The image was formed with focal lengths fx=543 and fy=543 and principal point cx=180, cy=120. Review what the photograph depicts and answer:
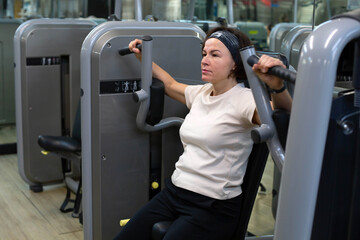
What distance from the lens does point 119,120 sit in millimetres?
2578

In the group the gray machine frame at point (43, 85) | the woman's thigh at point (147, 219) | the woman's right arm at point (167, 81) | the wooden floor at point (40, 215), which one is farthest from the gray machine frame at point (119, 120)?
→ the gray machine frame at point (43, 85)

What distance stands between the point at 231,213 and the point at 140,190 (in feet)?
2.59

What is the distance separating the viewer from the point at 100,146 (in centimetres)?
255

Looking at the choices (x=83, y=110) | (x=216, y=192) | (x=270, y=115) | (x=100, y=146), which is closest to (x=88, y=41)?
(x=83, y=110)

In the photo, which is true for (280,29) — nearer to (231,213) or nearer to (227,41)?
(227,41)

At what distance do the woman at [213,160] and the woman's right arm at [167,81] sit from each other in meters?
0.27

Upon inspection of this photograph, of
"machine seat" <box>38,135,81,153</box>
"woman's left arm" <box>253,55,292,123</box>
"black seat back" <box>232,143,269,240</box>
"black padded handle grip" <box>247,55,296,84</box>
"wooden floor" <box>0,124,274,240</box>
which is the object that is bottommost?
"wooden floor" <box>0,124,274,240</box>

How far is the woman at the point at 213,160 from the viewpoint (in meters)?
2.04

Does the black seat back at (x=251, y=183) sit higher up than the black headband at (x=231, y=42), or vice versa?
the black headband at (x=231, y=42)

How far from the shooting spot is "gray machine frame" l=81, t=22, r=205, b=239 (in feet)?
8.18

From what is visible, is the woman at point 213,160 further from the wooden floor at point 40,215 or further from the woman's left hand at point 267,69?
the wooden floor at point 40,215

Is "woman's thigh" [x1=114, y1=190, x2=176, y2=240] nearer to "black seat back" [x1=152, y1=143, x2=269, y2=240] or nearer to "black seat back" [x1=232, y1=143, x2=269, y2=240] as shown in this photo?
"black seat back" [x1=152, y1=143, x2=269, y2=240]

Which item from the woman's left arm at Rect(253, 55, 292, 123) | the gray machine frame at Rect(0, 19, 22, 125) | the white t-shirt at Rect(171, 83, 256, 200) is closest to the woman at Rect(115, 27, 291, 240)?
the white t-shirt at Rect(171, 83, 256, 200)

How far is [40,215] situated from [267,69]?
8.52 feet
